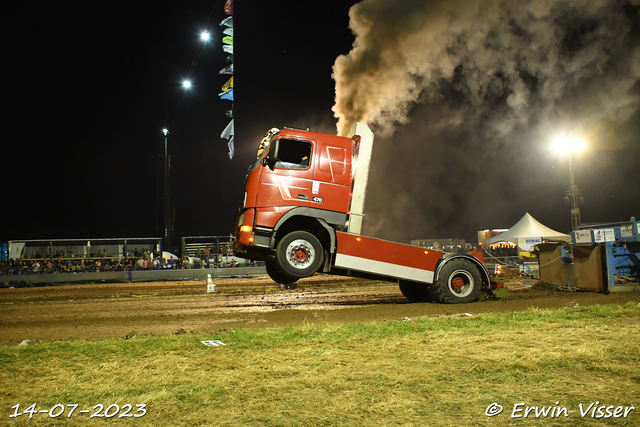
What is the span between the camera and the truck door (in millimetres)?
9336

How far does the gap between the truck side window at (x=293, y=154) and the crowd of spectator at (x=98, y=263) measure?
979 inches

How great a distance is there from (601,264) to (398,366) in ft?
A: 39.0

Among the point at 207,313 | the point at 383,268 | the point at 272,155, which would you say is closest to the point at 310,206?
the point at 272,155

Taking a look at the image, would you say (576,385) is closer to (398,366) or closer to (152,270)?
(398,366)

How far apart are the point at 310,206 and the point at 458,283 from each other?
5.12m

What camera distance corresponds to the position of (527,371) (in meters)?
4.73

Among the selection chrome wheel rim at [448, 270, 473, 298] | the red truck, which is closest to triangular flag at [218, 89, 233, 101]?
the red truck

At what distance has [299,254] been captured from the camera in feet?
31.6

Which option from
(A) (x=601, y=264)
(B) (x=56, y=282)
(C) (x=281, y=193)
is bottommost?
(B) (x=56, y=282)

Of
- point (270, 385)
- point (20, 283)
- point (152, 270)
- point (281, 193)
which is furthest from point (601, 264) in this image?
point (20, 283)

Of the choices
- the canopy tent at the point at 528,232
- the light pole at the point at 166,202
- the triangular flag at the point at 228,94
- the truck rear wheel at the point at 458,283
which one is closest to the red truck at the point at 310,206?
the truck rear wheel at the point at 458,283

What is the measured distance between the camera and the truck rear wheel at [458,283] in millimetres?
11328

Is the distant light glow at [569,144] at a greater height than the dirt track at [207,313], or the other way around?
the distant light glow at [569,144]

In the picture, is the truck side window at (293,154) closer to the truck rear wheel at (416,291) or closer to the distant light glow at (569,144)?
the truck rear wheel at (416,291)
